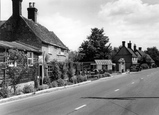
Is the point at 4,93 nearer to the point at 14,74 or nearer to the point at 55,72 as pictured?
the point at 14,74

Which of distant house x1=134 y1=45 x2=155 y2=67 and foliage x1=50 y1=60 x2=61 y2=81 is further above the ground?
distant house x1=134 y1=45 x2=155 y2=67

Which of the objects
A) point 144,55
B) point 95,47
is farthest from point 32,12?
point 144,55

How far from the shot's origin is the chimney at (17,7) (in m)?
29.3

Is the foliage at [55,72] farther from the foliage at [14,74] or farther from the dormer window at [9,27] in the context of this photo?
the dormer window at [9,27]

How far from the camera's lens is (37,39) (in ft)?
96.5

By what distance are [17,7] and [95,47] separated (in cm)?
4248

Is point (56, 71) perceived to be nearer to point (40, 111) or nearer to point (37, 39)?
point (37, 39)

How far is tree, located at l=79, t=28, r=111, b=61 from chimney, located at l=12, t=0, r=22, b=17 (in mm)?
37498

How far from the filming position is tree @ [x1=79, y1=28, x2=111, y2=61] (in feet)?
226

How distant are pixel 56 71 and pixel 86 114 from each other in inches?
598

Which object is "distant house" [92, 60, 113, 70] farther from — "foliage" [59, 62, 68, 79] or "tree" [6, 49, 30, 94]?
"tree" [6, 49, 30, 94]

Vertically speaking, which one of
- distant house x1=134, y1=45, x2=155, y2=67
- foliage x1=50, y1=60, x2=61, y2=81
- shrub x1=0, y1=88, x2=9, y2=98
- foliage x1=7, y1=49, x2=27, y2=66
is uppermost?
distant house x1=134, y1=45, x2=155, y2=67

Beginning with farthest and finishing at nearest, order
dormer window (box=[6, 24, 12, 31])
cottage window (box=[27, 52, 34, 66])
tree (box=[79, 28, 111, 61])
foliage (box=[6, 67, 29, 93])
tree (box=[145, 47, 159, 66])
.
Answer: tree (box=[145, 47, 159, 66])
tree (box=[79, 28, 111, 61])
dormer window (box=[6, 24, 12, 31])
cottage window (box=[27, 52, 34, 66])
foliage (box=[6, 67, 29, 93])

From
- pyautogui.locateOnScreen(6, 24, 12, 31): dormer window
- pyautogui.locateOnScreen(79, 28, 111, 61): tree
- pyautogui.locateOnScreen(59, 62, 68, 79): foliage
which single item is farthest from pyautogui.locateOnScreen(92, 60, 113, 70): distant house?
pyautogui.locateOnScreen(59, 62, 68, 79): foliage
